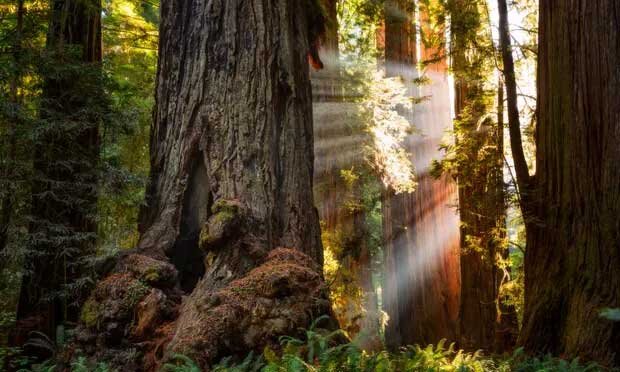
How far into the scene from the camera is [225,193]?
5219mm

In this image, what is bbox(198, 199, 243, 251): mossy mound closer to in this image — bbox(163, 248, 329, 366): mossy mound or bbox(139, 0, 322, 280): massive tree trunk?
bbox(139, 0, 322, 280): massive tree trunk

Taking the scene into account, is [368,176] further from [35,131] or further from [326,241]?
[35,131]

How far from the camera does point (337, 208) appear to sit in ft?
44.3

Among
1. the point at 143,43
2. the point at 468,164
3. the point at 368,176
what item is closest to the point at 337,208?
the point at 368,176

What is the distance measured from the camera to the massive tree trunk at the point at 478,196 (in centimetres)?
862

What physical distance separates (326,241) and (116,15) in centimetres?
659

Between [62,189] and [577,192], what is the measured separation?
226 inches

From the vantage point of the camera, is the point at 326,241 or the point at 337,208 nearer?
the point at 326,241

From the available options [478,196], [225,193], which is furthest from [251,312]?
[478,196]

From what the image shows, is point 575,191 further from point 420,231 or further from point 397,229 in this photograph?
point 397,229

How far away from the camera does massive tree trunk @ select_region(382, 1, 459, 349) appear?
40.4 feet

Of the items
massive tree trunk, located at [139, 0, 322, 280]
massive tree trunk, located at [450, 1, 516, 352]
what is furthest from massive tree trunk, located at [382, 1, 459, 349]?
massive tree trunk, located at [139, 0, 322, 280]

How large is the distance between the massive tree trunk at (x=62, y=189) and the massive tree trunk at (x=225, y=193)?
3.63 ft

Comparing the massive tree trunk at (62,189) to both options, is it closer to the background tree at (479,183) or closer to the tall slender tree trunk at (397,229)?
the background tree at (479,183)
